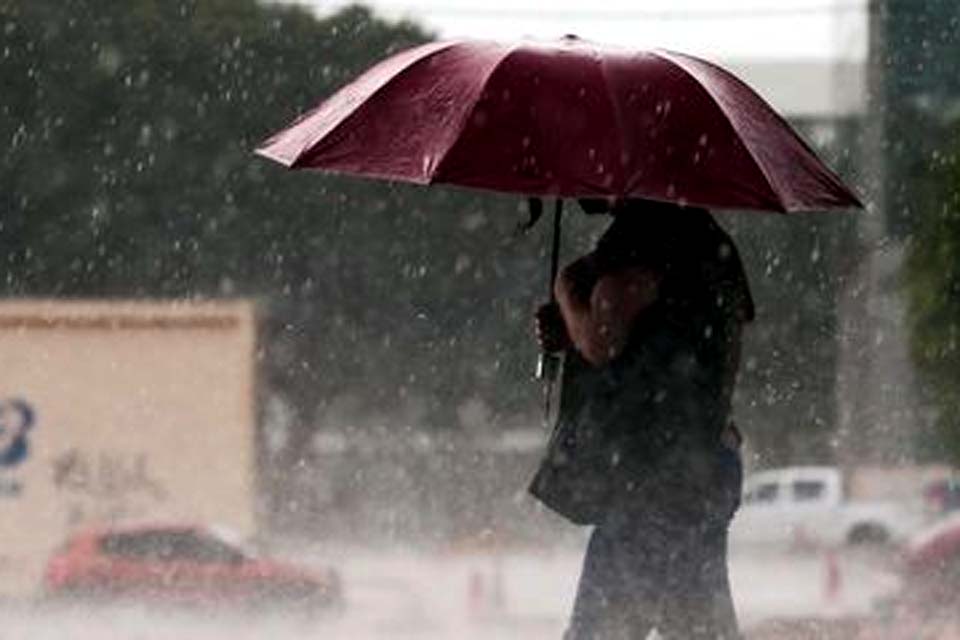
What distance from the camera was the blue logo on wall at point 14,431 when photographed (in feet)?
72.3

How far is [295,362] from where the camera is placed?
25.4 meters

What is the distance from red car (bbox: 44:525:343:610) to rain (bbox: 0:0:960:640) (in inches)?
2.1

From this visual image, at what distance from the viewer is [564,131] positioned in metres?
4.68

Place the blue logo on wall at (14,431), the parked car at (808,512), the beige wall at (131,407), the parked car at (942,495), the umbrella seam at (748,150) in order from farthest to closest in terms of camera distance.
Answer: the blue logo on wall at (14,431)
the beige wall at (131,407)
the parked car at (808,512)
the parked car at (942,495)
the umbrella seam at (748,150)

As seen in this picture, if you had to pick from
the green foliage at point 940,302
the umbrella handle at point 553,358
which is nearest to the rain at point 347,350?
the green foliage at point 940,302

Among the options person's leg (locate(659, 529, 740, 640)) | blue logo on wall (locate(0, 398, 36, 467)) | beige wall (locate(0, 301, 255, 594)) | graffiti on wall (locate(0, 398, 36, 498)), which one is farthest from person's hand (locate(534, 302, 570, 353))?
blue logo on wall (locate(0, 398, 36, 467))

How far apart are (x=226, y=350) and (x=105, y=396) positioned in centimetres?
144

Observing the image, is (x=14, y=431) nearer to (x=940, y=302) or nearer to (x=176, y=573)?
(x=176, y=573)

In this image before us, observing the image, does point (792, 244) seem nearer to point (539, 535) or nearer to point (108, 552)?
point (539, 535)

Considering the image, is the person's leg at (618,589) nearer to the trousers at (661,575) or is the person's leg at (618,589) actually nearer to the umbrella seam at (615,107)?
the trousers at (661,575)

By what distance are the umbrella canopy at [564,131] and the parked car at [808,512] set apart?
15.0 m

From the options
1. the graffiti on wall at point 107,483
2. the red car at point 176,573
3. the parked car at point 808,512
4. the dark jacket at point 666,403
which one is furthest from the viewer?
the graffiti on wall at point 107,483

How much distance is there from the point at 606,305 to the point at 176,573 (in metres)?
12.8

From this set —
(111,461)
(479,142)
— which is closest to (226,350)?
(111,461)
